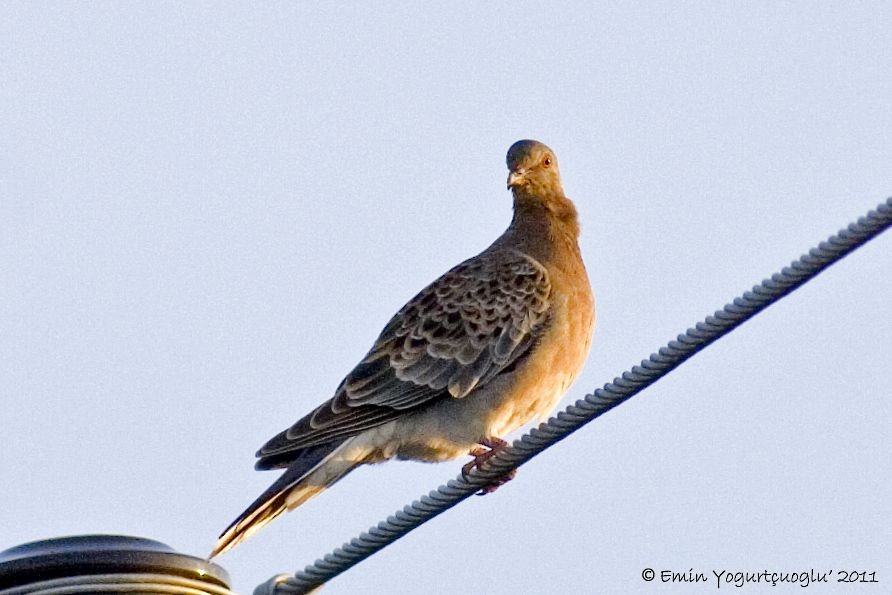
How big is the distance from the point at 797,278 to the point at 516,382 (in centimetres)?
355

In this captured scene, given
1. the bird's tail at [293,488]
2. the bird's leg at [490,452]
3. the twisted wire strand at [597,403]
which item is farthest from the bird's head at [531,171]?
the twisted wire strand at [597,403]

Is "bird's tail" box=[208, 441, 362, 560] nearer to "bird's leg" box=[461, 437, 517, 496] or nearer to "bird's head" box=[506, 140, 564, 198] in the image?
"bird's leg" box=[461, 437, 517, 496]

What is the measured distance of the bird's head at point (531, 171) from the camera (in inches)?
330

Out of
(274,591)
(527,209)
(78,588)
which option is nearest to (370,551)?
(274,591)

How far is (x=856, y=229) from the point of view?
3.57 meters

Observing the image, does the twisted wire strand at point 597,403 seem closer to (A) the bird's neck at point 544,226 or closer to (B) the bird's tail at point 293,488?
(B) the bird's tail at point 293,488

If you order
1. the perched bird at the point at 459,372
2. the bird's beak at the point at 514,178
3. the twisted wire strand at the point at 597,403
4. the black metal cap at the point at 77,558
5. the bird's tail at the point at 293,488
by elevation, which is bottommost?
the black metal cap at the point at 77,558

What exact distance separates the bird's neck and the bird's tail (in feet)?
5.02

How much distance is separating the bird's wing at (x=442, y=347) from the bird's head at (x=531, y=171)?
18.1 inches

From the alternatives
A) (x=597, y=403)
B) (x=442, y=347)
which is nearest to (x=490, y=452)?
(x=442, y=347)

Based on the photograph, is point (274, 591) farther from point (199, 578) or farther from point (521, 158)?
point (521, 158)

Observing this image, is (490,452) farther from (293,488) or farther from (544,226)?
(544,226)

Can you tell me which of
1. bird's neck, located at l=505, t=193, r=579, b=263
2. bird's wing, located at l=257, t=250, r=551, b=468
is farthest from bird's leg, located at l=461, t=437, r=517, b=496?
bird's neck, located at l=505, t=193, r=579, b=263

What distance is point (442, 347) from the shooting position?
7.56m
